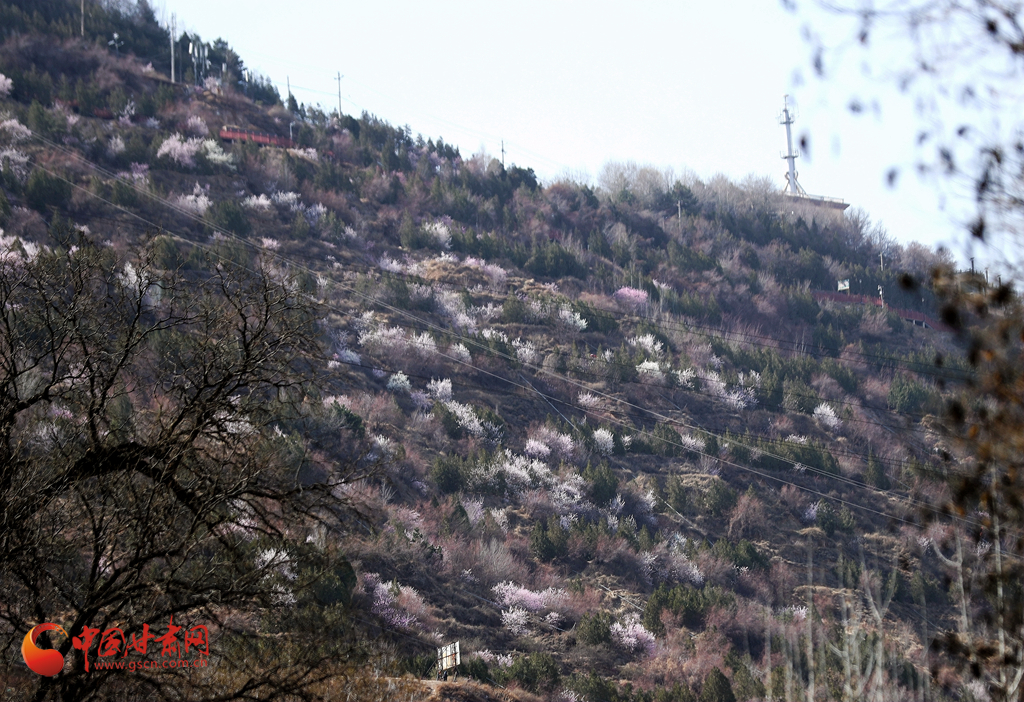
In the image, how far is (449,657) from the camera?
41.7 ft

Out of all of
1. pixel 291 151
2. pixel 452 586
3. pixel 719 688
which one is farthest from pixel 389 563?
pixel 291 151

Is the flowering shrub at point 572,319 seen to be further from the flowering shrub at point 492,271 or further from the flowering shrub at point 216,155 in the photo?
the flowering shrub at point 216,155

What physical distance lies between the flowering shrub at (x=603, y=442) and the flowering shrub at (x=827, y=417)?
8.45 metres

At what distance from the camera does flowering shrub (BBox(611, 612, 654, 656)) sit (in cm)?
1664

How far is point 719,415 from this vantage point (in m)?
27.8

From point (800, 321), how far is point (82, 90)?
30977 mm

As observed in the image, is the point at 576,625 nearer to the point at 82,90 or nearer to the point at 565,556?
the point at 565,556

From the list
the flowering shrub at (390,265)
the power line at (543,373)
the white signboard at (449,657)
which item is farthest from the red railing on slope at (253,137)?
the white signboard at (449,657)

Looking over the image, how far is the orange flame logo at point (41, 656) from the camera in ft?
14.5

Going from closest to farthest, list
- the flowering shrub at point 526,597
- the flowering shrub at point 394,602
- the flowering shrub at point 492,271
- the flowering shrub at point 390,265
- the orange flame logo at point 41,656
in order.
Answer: the orange flame logo at point 41,656
the flowering shrub at point 394,602
the flowering shrub at point 526,597
the flowering shrub at point 390,265
the flowering shrub at point 492,271

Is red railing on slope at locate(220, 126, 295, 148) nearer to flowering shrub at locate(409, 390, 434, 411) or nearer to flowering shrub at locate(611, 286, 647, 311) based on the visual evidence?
flowering shrub at locate(611, 286, 647, 311)

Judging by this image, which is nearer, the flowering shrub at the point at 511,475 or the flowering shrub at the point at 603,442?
the flowering shrub at the point at 511,475

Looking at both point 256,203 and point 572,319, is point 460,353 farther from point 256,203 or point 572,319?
point 256,203

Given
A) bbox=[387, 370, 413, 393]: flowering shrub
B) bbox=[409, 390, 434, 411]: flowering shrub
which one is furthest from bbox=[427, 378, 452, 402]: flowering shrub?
bbox=[387, 370, 413, 393]: flowering shrub
